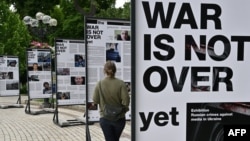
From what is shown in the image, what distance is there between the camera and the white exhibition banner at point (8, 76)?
1431 centimetres

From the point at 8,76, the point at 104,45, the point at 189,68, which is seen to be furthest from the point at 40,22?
the point at 189,68

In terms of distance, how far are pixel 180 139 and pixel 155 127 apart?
0.12 meters

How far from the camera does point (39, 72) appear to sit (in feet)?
39.9

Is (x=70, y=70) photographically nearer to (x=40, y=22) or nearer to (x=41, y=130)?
(x=41, y=130)

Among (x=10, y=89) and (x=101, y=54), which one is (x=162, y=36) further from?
(x=10, y=89)

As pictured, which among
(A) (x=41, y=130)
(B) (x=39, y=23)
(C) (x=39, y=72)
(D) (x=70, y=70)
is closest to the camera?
(D) (x=70, y=70)

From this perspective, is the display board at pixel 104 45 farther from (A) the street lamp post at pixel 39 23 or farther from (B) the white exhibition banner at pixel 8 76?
(A) the street lamp post at pixel 39 23

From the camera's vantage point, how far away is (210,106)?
4.92 ft

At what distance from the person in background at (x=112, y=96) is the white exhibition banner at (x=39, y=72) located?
7.81m

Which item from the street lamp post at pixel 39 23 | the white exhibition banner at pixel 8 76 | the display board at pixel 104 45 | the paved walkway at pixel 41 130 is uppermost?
the street lamp post at pixel 39 23

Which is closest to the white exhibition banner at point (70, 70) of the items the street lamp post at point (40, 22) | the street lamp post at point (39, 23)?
the street lamp post at point (40, 22)

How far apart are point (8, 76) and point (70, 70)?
6.45 meters

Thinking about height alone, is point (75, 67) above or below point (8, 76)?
above

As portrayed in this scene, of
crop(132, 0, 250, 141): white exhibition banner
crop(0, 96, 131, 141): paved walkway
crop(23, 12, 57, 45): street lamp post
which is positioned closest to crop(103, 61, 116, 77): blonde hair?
crop(0, 96, 131, 141): paved walkway
